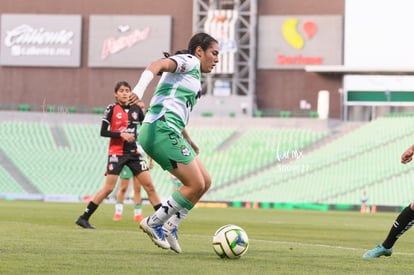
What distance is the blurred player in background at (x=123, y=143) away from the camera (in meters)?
17.3

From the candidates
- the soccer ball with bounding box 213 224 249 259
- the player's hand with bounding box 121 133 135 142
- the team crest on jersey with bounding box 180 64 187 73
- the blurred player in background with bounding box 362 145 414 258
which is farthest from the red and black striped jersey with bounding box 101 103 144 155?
the blurred player in background with bounding box 362 145 414 258

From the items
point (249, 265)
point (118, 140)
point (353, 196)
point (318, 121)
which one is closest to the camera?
point (249, 265)

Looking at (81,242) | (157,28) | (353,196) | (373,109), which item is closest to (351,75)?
(373,109)

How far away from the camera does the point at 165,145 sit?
1076cm

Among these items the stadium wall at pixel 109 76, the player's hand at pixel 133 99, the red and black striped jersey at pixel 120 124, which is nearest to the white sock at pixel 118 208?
the red and black striped jersey at pixel 120 124

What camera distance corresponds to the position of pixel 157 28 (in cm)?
6531

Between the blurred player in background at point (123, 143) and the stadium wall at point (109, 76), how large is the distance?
46.5 meters

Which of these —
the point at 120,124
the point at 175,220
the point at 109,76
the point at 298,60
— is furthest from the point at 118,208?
the point at 109,76

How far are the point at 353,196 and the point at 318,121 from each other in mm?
13467

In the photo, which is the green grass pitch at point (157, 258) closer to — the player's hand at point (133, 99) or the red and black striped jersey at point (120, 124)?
the player's hand at point (133, 99)

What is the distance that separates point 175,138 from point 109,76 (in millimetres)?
55537

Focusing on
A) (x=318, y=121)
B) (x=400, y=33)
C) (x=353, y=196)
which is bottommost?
(x=353, y=196)

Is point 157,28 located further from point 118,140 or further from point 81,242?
point 81,242

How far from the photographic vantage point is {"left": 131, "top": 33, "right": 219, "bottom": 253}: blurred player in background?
1077 cm
